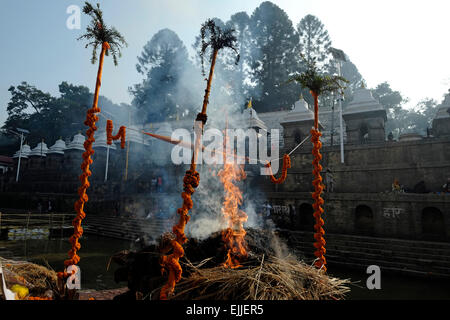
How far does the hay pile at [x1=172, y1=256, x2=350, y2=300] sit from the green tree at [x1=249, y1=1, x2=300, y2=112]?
3395cm

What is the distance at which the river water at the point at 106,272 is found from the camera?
7719 millimetres

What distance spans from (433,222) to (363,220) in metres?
3.03

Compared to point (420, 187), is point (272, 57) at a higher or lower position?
higher

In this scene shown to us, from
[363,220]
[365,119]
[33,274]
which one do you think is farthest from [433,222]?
[33,274]

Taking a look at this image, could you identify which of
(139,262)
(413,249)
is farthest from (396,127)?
(139,262)

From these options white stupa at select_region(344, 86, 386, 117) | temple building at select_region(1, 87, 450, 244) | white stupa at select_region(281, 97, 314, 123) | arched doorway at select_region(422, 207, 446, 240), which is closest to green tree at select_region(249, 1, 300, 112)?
temple building at select_region(1, 87, 450, 244)

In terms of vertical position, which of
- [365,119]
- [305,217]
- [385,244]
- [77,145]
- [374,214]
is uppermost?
[365,119]

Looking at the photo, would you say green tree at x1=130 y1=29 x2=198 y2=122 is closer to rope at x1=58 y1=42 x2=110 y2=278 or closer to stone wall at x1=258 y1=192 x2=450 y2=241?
stone wall at x1=258 y1=192 x2=450 y2=241

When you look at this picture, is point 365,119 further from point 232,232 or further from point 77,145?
point 77,145

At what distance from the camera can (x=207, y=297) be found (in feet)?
8.47

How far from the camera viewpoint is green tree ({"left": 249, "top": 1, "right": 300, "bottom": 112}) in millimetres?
36562

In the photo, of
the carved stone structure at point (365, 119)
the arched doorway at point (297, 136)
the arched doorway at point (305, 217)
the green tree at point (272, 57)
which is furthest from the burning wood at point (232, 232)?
the green tree at point (272, 57)

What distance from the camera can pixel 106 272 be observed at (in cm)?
910
